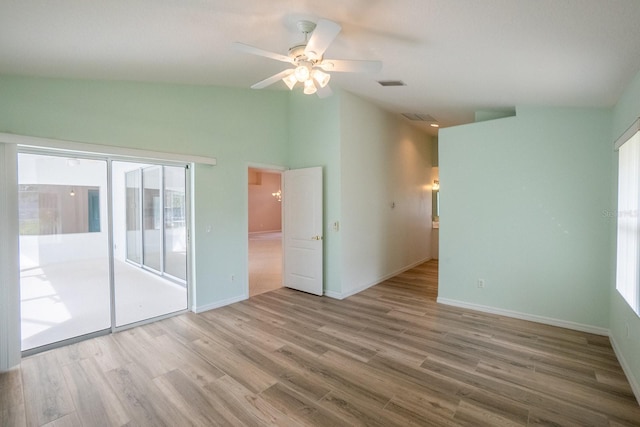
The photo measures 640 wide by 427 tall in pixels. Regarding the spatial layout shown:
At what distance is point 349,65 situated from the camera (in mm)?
2406

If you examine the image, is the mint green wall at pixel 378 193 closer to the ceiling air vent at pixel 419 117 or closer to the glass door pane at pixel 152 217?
the ceiling air vent at pixel 419 117

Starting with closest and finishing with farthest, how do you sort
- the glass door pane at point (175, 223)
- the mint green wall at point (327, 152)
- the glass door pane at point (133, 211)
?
the glass door pane at point (175, 223)
the glass door pane at point (133, 211)
the mint green wall at point (327, 152)

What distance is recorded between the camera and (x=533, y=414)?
204 centimetres

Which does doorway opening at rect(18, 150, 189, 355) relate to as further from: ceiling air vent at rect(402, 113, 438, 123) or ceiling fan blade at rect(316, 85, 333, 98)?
ceiling air vent at rect(402, 113, 438, 123)

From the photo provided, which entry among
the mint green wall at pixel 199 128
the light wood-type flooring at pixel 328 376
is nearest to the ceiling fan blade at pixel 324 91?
the mint green wall at pixel 199 128

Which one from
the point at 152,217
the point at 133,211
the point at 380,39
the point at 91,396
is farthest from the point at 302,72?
the point at 152,217

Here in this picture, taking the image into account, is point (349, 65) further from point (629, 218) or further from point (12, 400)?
point (12, 400)

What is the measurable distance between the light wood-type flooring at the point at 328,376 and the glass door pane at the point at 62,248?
20.5 inches

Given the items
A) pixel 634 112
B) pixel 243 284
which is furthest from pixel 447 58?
pixel 243 284

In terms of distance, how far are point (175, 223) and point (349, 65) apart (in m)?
3.73

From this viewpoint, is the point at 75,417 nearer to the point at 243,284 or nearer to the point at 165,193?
the point at 243,284

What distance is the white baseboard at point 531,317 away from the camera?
334cm

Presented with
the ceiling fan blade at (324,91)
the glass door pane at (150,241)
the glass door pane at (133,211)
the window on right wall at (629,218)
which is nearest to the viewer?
the window on right wall at (629,218)

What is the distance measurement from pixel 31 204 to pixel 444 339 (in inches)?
187
